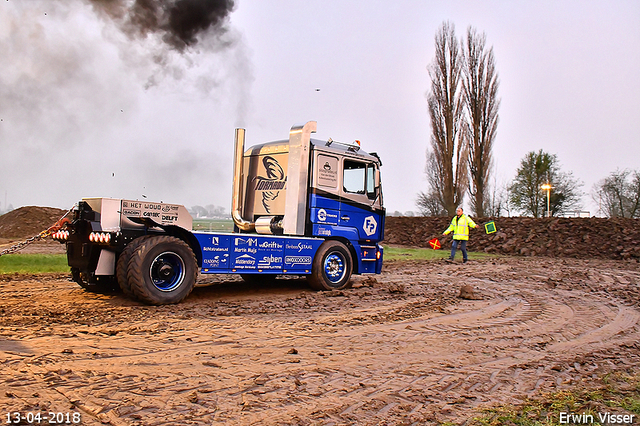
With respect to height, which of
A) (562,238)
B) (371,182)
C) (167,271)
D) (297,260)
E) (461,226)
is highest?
(371,182)

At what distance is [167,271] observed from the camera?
805 cm

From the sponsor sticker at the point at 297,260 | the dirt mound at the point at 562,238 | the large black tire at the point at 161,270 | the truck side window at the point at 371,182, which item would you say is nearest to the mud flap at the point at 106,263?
the large black tire at the point at 161,270

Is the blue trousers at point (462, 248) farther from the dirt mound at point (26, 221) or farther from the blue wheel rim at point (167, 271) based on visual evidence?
the dirt mound at point (26, 221)

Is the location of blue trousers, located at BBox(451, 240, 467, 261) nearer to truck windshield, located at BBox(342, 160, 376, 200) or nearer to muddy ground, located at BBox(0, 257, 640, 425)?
truck windshield, located at BBox(342, 160, 376, 200)

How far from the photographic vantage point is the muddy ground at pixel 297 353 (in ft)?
12.5

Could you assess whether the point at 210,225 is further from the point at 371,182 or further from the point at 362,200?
the point at 371,182

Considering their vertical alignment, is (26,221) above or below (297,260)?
above

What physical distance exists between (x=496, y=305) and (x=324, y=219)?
11.9 ft

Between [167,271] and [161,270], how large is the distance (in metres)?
0.11

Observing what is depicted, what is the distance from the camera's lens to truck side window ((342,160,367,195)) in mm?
10688

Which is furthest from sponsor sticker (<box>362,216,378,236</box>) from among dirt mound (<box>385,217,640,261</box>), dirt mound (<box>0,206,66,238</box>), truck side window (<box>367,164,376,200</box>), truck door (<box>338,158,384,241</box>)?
dirt mound (<box>0,206,66,238</box>)

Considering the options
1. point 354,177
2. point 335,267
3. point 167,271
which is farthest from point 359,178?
point 167,271

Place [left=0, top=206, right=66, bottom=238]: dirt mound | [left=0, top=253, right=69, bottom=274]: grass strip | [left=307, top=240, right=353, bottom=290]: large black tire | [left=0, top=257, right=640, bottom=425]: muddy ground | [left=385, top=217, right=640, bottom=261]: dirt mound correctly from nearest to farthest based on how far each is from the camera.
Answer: [left=0, top=257, right=640, bottom=425]: muddy ground < [left=307, top=240, right=353, bottom=290]: large black tire < [left=0, top=253, right=69, bottom=274]: grass strip < [left=385, top=217, right=640, bottom=261]: dirt mound < [left=0, top=206, right=66, bottom=238]: dirt mound

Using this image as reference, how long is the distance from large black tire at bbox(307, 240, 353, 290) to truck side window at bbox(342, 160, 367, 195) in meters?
1.21
